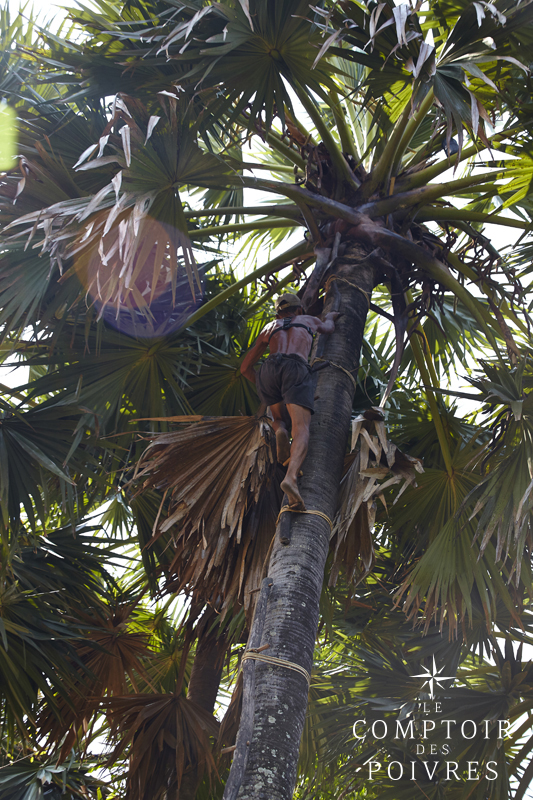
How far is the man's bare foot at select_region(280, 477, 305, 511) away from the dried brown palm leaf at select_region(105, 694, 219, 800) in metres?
2.49

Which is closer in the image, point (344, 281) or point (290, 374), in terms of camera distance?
point (290, 374)

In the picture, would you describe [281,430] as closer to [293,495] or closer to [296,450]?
[296,450]

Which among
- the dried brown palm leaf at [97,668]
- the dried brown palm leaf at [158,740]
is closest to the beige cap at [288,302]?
the dried brown palm leaf at [97,668]

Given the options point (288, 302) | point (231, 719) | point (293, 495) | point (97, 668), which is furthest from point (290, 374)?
point (97, 668)

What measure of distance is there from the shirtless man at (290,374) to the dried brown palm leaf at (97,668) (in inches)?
93.2

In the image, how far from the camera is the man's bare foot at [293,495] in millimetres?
3549

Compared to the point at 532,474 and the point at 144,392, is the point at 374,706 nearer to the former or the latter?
the point at 532,474

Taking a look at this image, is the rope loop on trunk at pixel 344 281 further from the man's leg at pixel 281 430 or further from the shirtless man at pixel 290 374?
the man's leg at pixel 281 430

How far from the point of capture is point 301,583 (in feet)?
10.8

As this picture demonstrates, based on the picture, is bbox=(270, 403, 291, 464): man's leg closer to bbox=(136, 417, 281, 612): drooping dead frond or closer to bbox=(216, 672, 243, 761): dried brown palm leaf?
bbox=(136, 417, 281, 612): drooping dead frond

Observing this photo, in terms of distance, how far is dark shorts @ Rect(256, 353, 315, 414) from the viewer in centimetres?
405

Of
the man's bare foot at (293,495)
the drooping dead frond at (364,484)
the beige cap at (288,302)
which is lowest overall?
the man's bare foot at (293,495)

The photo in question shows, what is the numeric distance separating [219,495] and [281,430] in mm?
603

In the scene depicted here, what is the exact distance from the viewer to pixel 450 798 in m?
5.20
